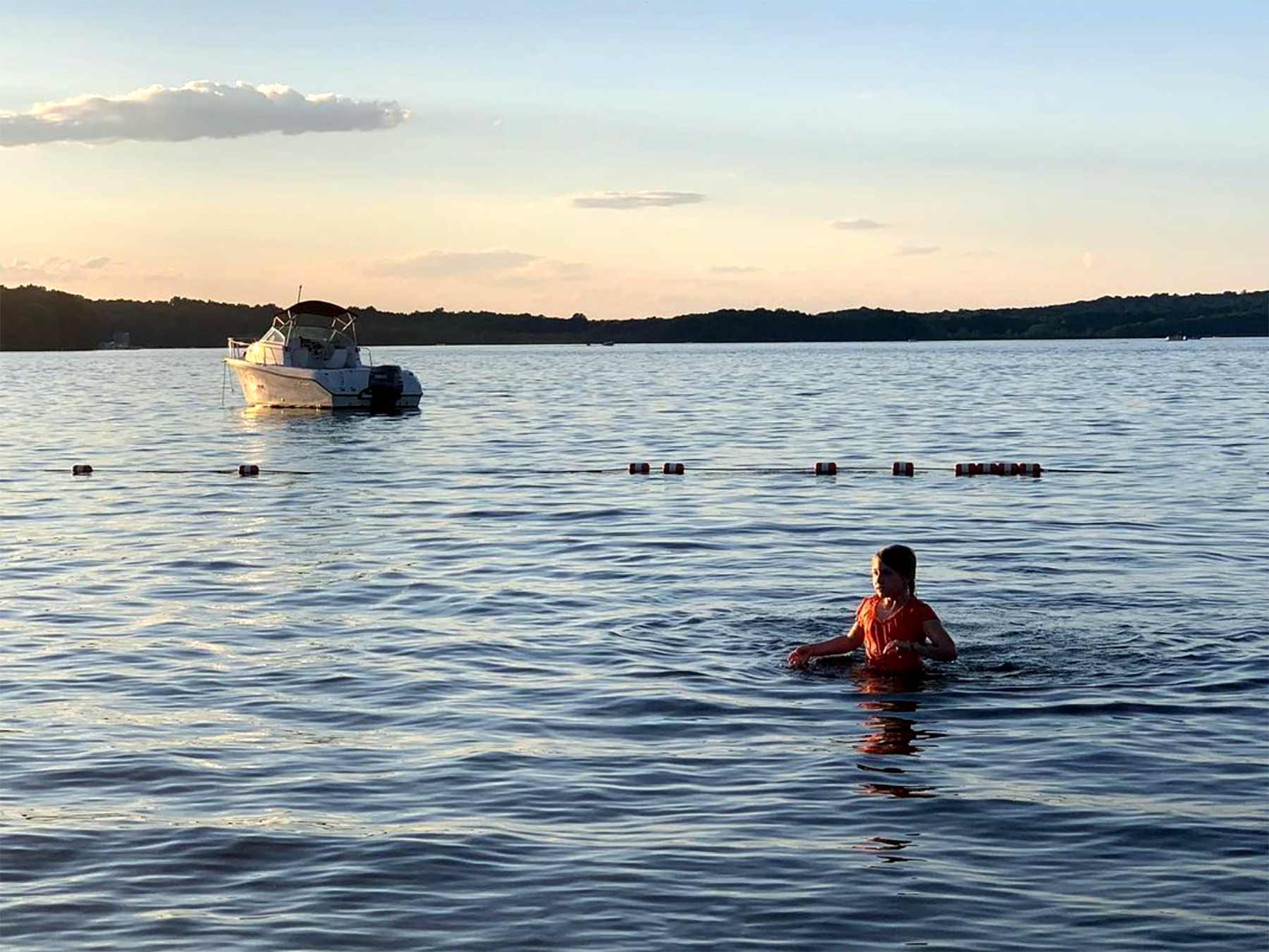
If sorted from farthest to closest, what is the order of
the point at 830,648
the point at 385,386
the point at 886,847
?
the point at 385,386, the point at 830,648, the point at 886,847

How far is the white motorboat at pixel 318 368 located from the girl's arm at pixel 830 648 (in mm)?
46725

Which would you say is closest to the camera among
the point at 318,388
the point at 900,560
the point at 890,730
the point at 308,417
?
the point at 890,730

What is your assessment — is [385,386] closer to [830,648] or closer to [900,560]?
[830,648]

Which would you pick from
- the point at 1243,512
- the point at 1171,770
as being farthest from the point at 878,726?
the point at 1243,512

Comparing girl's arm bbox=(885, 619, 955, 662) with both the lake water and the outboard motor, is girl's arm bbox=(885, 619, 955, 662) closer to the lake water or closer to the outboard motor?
the lake water

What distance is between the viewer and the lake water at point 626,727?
28.0ft

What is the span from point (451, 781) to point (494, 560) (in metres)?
11.5

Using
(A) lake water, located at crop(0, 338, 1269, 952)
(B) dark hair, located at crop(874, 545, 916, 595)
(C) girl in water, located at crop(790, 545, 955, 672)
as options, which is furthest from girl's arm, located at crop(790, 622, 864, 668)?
(B) dark hair, located at crop(874, 545, 916, 595)

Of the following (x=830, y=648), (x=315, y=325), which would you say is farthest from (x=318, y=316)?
(x=830, y=648)

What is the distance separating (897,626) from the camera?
1375cm

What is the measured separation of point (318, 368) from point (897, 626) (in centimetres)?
4909

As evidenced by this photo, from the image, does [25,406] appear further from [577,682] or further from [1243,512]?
[577,682]

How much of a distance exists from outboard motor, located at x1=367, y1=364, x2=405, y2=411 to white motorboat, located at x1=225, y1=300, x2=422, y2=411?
2 cm

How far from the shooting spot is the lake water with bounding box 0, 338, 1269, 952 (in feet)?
28.0
